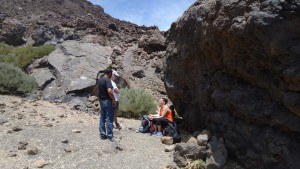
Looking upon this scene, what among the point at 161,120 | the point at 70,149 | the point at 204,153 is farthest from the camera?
the point at 161,120

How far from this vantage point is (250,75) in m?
7.03

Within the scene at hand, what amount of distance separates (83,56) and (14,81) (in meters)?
4.89

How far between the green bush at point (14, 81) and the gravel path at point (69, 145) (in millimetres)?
2706

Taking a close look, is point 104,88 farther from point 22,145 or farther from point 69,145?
point 22,145

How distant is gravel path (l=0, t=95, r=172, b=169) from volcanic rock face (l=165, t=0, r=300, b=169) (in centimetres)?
149

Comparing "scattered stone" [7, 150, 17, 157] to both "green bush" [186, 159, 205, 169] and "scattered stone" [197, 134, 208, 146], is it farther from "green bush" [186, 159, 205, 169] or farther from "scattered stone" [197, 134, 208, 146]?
"scattered stone" [197, 134, 208, 146]

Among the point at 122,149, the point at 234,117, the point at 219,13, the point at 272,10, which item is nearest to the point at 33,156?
the point at 122,149

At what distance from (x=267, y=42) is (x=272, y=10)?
0.49 m

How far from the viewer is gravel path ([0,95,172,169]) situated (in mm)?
7535

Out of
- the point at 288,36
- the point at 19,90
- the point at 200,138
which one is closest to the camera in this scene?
the point at 288,36

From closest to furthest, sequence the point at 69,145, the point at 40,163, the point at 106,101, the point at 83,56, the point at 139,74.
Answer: the point at 40,163 < the point at 69,145 < the point at 106,101 < the point at 83,56 < the point at 139,74

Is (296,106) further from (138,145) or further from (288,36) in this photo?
(138,145)

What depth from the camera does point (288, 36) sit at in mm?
6094

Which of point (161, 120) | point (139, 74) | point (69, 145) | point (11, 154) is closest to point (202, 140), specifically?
point (161, 120)
